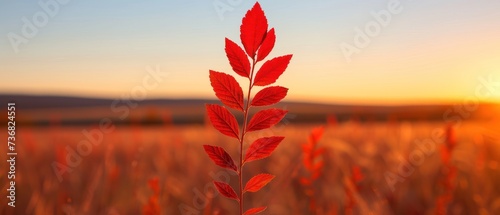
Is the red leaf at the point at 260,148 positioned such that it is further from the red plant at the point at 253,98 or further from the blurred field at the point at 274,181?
the blurred field at the point at 274,181

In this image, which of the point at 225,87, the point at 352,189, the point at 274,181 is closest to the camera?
the point at 225,87

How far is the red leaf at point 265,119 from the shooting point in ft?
1.18

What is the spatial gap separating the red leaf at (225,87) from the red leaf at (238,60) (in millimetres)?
14

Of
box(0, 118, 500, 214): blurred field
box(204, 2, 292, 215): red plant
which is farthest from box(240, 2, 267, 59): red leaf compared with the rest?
box(0, 118, 500, 214): blurred field

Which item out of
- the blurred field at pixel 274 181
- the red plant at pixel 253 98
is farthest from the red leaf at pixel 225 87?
the blurred field at pixel 274 181

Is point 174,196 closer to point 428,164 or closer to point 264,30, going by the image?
point 428,164

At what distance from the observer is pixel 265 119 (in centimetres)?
36

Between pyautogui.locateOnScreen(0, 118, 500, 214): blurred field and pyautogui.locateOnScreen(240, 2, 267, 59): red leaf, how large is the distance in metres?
0.54

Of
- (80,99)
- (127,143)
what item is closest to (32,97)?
(80,99)

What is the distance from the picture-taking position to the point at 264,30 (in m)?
0.36

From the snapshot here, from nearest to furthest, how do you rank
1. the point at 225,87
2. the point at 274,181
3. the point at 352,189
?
the point at 225,87 < the point at 352,189 < the point at 274,181

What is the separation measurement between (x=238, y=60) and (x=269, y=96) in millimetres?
33

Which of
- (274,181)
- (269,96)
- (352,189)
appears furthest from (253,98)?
(274,181)

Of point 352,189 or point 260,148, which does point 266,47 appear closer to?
point 260,148
